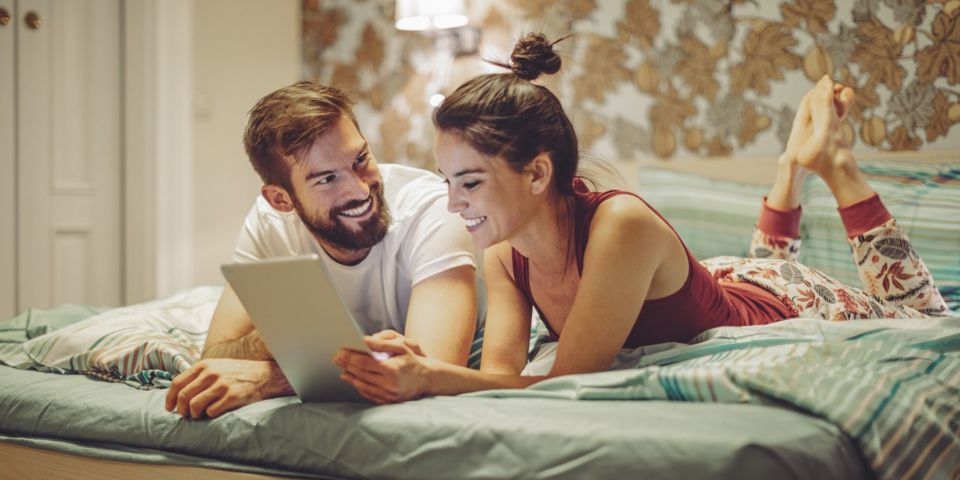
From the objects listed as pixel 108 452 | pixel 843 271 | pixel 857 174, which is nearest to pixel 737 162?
pixel 843 271

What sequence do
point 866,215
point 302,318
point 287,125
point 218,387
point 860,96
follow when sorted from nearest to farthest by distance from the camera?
point 302,318, point 218,387, point 287,125, point 866,215, point 860,96

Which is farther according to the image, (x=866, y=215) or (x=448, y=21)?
(x=448, y=21)

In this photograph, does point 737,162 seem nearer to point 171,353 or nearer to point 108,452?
point 171,353

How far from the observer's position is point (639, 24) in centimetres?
302

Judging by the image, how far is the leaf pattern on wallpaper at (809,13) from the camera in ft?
8.89

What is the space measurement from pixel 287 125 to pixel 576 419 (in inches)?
30.7

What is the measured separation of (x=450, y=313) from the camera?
144 cm

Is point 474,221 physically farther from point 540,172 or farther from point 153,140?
point 153,140

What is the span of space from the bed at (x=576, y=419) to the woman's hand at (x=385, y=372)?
0.03 m

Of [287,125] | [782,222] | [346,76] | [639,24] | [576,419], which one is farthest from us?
[346,76]

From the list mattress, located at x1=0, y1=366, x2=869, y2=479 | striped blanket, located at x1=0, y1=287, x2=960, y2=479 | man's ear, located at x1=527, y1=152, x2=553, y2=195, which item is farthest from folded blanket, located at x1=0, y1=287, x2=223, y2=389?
man's ear, located at x1=527, y1=152, x2=553, y2=195

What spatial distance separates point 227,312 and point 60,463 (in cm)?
38

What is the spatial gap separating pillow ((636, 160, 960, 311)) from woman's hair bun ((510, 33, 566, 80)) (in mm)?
1246

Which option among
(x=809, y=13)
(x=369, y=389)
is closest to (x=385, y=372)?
(x=369, y=389)
